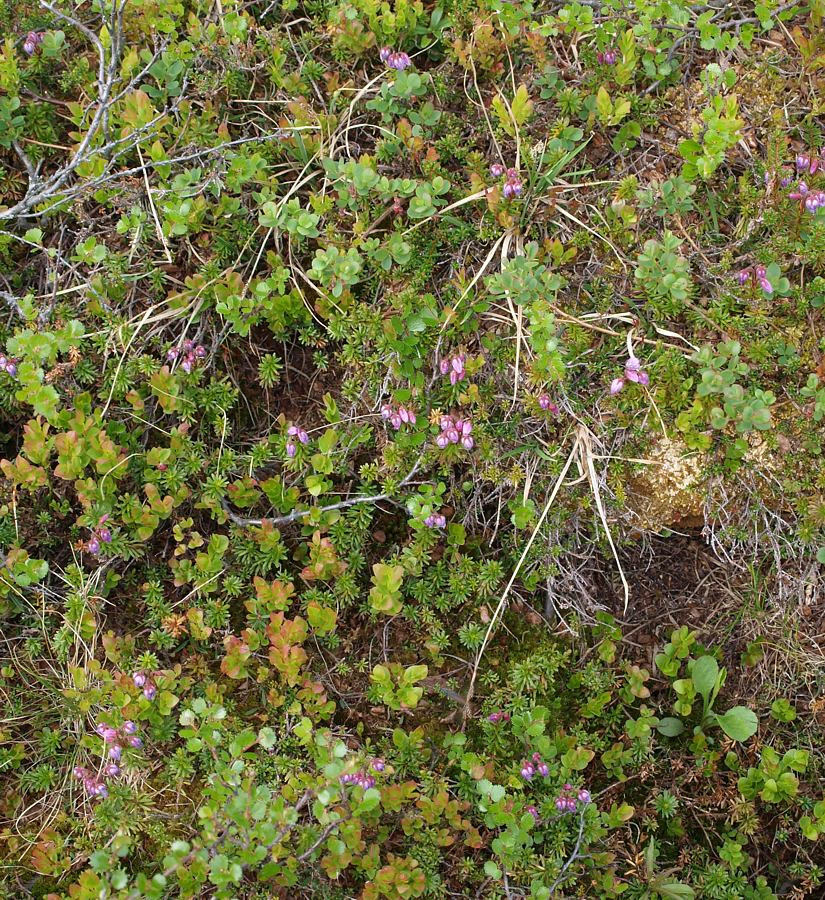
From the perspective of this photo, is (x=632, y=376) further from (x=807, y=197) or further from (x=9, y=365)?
(x=9, y=365)

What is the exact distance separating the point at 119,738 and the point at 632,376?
2.61 metres

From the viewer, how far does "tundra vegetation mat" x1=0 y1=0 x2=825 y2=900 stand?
3.37 meters

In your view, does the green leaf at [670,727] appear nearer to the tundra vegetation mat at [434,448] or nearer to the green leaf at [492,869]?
the tundra vegetation mat at [434,448]

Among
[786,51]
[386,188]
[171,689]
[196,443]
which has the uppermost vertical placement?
[386,188]

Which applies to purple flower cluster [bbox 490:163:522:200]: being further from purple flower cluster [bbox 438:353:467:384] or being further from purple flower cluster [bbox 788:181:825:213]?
purple flower cluster [bbox 788:181:825:213]

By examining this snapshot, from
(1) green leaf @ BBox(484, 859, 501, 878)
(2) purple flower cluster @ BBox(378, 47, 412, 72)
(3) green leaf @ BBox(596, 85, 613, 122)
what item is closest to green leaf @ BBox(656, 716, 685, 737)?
(1) green leaf @ BBox(484, 859, 501, 878)

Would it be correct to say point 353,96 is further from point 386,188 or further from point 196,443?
point 196,443

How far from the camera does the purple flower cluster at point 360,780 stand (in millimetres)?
3025

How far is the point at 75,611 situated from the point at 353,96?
276cm

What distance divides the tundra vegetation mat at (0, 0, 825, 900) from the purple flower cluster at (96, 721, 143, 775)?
0.03 meters

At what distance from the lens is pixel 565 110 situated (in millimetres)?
3871

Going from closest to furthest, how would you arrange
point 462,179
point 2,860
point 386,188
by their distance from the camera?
point 2,860, point 386,188, point 462,179

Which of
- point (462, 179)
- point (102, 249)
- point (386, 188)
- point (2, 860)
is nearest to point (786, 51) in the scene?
point (462, 179)

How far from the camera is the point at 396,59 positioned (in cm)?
386
